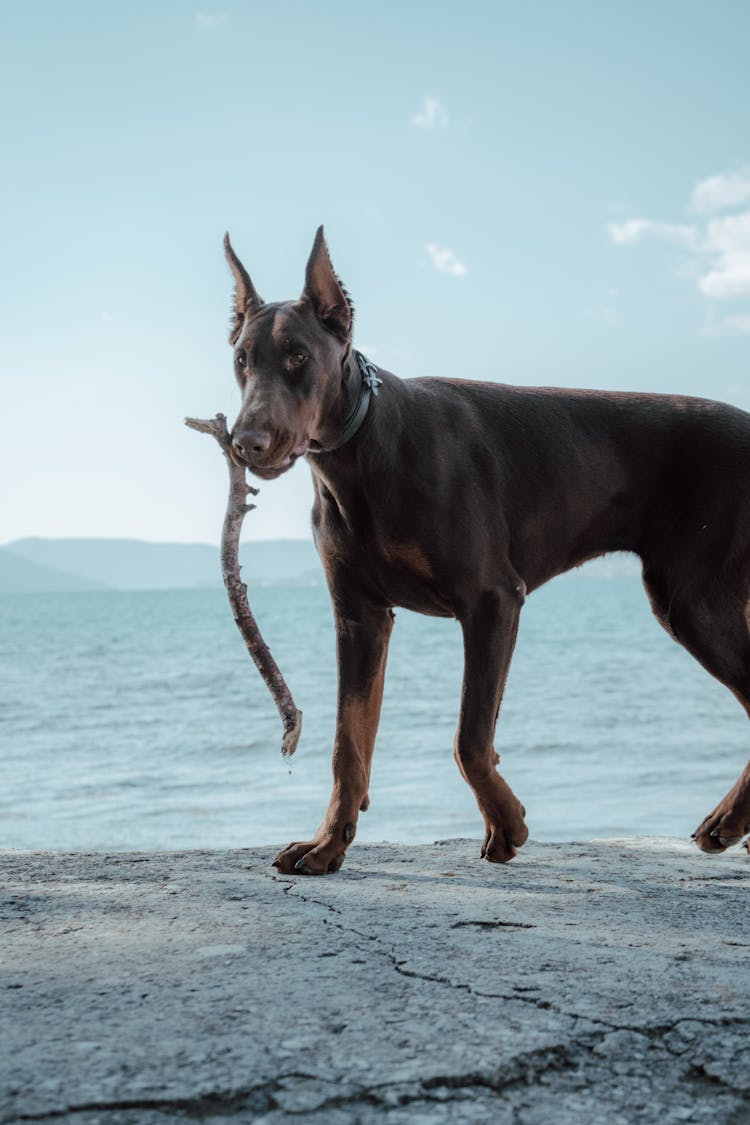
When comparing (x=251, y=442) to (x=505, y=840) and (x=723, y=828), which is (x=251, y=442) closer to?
(x=505, y=840)

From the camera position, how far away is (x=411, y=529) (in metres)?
4.31

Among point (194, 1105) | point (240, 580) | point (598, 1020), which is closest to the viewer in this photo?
point (194, 1105)

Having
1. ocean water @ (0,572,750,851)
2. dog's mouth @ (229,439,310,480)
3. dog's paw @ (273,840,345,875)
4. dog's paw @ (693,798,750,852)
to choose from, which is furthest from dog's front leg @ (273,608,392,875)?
ocean water @ (0,572,750,851)

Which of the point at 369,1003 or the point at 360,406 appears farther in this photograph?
the point at 360,406

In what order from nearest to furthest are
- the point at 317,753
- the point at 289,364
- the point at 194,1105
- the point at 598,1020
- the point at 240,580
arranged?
the point at 194,1105, the point at 598,1020, the point at 289,364, the point at 240,580, the point at 317,753

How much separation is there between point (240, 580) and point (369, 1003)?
2365 mm

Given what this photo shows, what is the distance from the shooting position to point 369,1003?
2.54 m

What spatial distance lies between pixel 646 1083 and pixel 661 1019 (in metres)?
0.28

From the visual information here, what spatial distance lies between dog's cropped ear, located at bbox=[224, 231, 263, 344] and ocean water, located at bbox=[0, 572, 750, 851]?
406 cm

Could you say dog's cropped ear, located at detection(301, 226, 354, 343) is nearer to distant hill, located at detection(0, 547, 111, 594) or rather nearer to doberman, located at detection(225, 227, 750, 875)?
doberman, located at detection(225, 227, 750, 875)

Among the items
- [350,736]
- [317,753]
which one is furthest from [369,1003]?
[317,753]

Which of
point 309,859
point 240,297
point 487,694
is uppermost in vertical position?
point 240,297

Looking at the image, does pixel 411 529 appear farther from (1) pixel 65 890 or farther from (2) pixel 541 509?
(1) pixel 65 890

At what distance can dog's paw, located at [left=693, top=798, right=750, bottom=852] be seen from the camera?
453 cm
